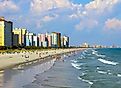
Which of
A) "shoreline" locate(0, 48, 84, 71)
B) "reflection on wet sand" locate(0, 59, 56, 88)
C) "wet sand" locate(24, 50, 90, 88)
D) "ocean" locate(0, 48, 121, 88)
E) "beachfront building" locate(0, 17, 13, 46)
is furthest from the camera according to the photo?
"beachfront building" locate(0, 17, 13, 46)

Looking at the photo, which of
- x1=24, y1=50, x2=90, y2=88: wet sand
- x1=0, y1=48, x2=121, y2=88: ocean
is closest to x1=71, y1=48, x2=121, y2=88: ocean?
x1=0, y1=48, x2=121, y2=88: ocean

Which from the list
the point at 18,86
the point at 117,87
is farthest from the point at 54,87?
the point at 117,87

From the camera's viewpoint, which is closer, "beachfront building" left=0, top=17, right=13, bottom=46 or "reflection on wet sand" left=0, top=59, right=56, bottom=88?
"reflection on wet sand" left=0, top=59, right=56, bottom=88

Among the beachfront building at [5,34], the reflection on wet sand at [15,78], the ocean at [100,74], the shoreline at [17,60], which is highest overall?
the beachfront building at [5,34]

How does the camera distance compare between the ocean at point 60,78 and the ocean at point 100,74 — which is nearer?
the ocean at point 60,78

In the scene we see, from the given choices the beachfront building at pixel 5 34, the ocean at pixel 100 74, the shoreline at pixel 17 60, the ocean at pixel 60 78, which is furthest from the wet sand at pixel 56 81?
the beachfront building at pixel 5 34

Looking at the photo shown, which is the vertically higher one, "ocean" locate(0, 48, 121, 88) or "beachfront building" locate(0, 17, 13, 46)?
"beachfront building" locate(0, 17, 13, 46)

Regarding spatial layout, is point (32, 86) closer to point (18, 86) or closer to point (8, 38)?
point (18, 86)

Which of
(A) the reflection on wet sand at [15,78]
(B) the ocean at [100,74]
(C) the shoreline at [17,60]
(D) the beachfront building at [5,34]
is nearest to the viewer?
(A) the reflection on wet sand at [15,78]

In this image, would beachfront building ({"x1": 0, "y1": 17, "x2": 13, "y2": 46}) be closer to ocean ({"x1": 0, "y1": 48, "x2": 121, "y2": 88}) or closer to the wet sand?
ocean ({"x1": 0, "y1": 48, "x2": 121, "y2": 88})

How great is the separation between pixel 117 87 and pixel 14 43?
173341 mm

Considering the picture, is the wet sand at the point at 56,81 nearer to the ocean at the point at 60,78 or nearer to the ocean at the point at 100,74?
the ocean at the point at 60,78

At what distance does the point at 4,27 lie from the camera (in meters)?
175

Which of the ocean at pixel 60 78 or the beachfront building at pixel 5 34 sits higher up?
the beachfront building at pixel 5 34
